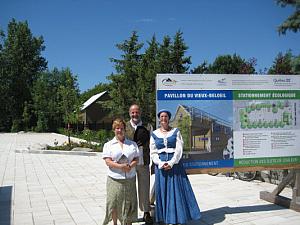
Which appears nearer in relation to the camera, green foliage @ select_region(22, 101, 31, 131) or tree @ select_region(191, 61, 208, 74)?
tree @ select_region(191, 61, 208, 74)

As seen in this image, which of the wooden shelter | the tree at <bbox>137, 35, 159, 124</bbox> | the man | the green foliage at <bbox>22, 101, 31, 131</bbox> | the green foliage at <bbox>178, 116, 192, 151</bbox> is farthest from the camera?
the wooden shelter

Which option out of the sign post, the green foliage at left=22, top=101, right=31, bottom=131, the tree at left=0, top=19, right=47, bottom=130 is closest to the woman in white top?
the sign post

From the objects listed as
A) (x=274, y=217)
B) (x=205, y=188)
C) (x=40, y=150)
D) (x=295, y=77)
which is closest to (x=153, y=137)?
(x=274, y=217)

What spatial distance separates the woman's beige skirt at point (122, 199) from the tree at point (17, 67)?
158ft

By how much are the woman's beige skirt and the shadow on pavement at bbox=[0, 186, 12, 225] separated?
2.11m

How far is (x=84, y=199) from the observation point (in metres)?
7.63

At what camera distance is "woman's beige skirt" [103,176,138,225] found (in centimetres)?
504

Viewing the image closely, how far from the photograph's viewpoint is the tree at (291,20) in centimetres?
2077

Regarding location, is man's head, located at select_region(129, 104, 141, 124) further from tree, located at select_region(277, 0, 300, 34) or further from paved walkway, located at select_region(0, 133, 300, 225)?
tree, located at select_region(277, 0, 300, 34)

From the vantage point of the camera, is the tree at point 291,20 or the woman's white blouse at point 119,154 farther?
the tree at point 291,20

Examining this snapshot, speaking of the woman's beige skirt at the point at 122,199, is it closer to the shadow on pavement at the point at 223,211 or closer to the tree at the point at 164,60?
the shadow on pavement at the point at 223,211

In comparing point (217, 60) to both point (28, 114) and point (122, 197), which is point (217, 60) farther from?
point (122, 197)

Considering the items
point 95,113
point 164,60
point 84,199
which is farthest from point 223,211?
point 95,113

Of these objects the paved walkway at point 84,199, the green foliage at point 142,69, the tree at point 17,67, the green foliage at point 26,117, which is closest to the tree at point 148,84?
the green foliage at point 142,69
